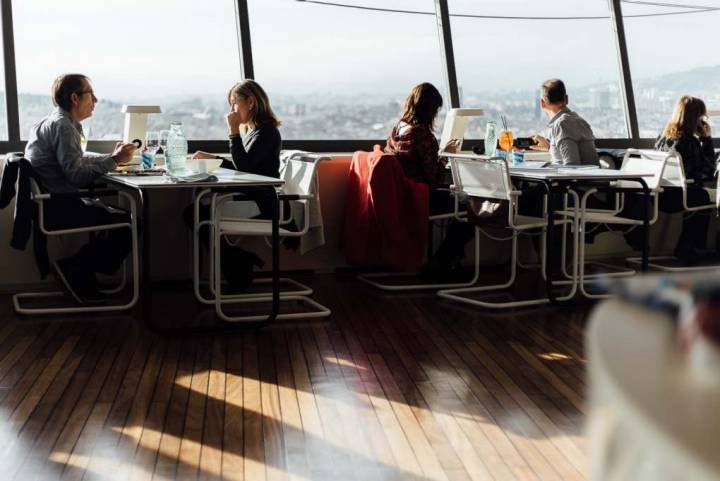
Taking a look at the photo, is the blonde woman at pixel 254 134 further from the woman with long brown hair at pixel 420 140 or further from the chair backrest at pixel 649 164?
the chair backrest at pixel 649 164

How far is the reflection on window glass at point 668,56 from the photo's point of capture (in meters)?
6.82

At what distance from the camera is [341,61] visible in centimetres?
616

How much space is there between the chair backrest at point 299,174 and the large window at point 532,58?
72.6 inches

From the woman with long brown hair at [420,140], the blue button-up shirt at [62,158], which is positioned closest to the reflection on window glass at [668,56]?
the woman with long brown hair at [420,140]

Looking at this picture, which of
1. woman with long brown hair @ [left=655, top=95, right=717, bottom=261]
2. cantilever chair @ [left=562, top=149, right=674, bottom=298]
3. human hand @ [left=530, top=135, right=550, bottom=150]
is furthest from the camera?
woman with long brown hair @ [left=655, top=95, right=717, bottom=261]

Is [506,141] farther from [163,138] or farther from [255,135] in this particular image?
[163,138]

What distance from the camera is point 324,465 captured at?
2631mm

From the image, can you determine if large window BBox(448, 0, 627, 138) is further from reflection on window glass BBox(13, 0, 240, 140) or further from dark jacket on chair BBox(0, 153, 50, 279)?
dark jacket on chair BBox(0, 153, 50, 279)

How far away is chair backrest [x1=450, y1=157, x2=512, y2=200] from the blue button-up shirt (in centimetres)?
177

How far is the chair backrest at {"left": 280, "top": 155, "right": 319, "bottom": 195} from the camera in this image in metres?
4.57

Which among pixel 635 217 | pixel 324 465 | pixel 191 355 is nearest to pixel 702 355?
pixel 324 465

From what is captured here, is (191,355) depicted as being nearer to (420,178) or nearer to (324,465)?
(324,465)

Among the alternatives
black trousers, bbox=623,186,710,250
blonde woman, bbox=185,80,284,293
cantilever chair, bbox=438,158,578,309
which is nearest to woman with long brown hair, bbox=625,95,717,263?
black trousers, bbox=623,186,710,250

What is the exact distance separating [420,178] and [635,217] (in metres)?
1.50
